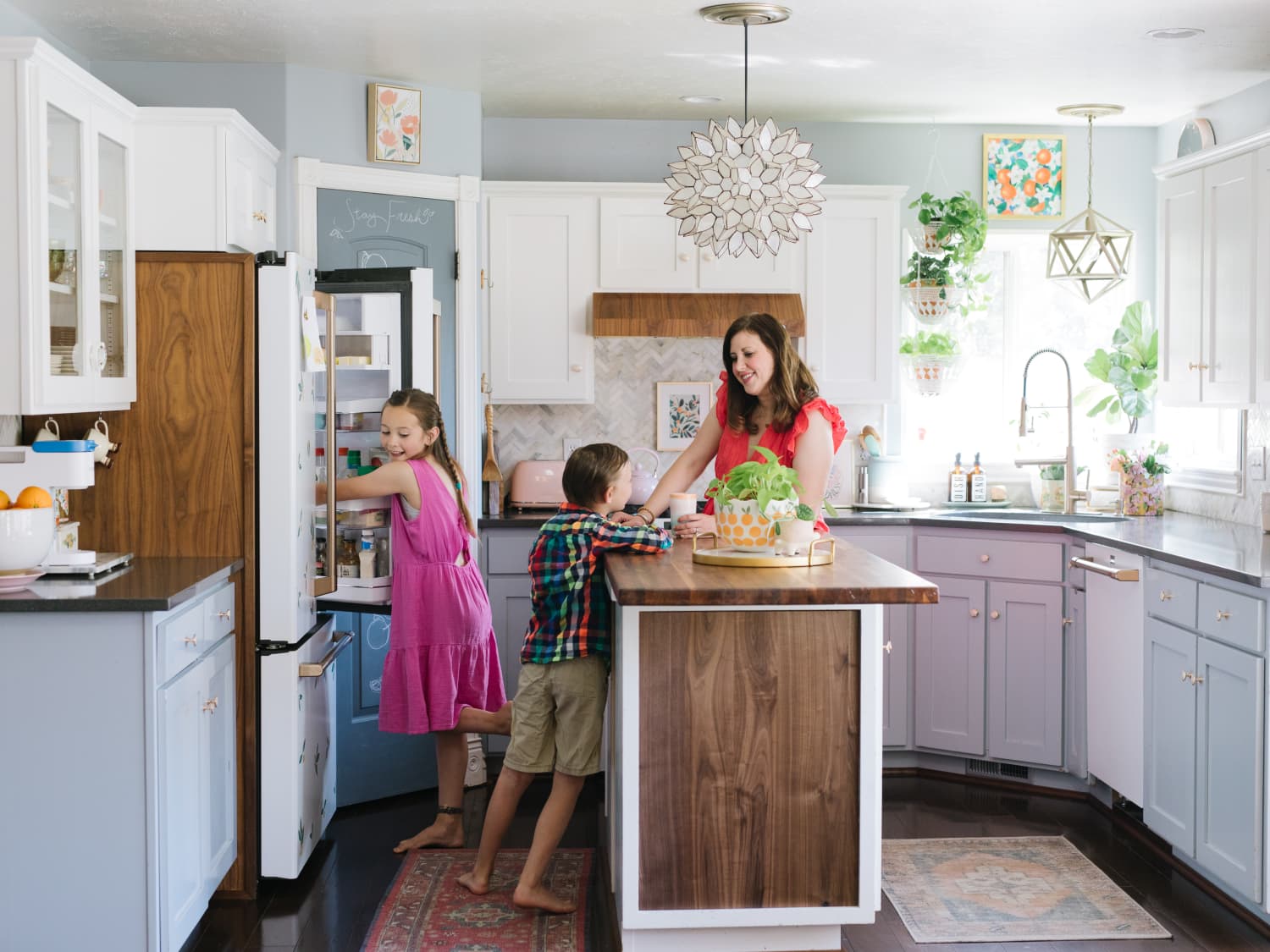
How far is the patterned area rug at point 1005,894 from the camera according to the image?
323cm

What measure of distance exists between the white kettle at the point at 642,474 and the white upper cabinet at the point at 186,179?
182cm

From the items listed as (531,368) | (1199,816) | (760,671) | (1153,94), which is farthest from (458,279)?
(1199,816)

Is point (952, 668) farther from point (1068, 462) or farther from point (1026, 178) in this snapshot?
point (1026, 178)

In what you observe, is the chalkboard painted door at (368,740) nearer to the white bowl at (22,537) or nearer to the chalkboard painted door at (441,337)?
the chalkboard painted door at (441,337)

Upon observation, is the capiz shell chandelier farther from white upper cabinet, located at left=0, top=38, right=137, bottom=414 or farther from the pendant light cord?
the pendant light cord

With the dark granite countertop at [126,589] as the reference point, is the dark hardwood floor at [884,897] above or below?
below

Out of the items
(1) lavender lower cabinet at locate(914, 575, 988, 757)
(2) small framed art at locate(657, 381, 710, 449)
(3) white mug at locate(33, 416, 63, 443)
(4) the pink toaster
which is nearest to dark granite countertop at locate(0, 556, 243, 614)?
(3) white mug at locate(33, 416, 63, 443)

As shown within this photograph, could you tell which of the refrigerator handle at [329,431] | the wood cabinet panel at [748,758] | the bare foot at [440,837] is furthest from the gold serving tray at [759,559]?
the bare foot at [440,837]

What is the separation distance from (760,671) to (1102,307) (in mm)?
3231

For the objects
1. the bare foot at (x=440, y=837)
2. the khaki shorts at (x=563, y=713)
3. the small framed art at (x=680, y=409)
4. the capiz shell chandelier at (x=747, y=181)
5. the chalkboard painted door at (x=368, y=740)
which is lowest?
the bare foot at (x=440, y=837)

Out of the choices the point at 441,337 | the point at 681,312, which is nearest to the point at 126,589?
the point at 441,337

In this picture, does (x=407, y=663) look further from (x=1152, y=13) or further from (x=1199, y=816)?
(x=1152, y=13)

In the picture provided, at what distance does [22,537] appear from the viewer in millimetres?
2846

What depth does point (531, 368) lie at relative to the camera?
492cm
